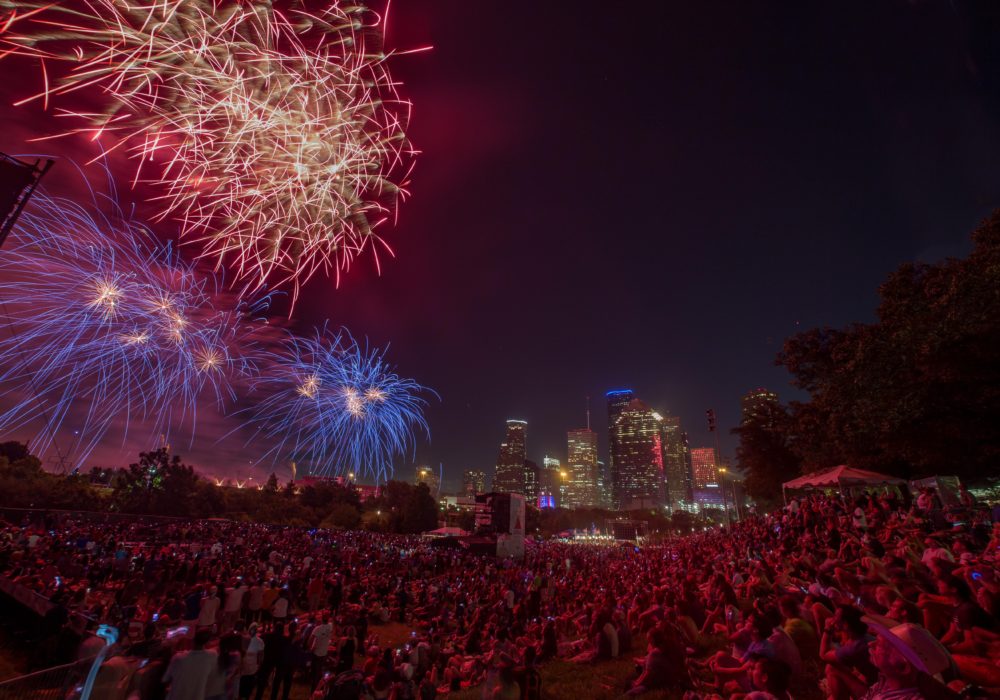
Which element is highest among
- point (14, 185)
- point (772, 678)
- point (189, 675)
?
point (14, 185)

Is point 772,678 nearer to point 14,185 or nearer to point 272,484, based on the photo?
point 14,185

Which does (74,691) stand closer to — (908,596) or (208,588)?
(208,588)

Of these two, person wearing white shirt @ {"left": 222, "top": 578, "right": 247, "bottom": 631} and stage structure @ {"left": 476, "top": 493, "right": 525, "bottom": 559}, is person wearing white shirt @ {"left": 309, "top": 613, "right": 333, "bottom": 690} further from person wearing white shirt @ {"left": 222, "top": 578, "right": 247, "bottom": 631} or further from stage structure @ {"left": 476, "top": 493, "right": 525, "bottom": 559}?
stage structure @ {"left": 476, "top": 493, "right": 525, "bottom": 559}

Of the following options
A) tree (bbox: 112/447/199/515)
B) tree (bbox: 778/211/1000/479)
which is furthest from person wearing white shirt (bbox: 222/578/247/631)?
tree (bbox: 112/447/199/515)

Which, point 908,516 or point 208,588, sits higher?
point 908,516

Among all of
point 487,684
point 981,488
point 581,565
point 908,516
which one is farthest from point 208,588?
point 981,488

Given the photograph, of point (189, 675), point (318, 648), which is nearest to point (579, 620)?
point (318, 648)

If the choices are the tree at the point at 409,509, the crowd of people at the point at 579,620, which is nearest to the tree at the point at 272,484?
the tree at the point at 409,509

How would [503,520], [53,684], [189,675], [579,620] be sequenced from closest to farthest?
[189,675]
[53,684]
[579,620]
[503,520]
